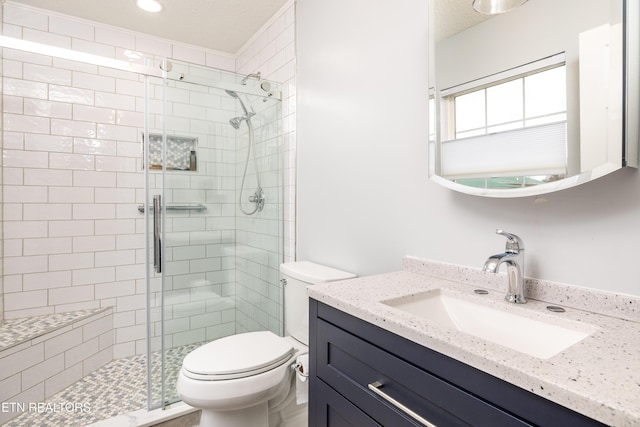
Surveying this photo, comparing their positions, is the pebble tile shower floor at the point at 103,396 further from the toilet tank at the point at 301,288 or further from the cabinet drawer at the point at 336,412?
the cabinet drawer at the point at 336,412

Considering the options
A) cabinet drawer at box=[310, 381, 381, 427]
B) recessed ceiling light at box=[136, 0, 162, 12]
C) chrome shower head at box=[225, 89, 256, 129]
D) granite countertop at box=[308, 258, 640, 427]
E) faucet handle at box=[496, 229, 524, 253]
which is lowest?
cabinet drawer at box=[310, 381, 381, 427]

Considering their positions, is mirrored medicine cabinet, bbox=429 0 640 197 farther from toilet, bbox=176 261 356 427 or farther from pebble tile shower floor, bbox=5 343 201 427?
pebble tile shower floor, bbox=5 343 201 427

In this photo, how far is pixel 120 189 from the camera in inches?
102

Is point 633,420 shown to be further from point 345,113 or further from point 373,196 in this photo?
point 345,113

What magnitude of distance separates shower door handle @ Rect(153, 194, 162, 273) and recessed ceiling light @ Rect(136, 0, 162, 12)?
1.33 meters

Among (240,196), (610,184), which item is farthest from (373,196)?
(240,196)

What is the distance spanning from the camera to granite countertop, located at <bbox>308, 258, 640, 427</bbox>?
475mm

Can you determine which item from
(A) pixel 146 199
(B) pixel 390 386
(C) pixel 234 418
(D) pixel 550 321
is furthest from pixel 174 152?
(D) pixel 550 321

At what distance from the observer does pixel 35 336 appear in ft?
6.67

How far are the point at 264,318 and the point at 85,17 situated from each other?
249cm

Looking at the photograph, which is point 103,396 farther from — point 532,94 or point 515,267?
point 532,94

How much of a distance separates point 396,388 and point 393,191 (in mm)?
827

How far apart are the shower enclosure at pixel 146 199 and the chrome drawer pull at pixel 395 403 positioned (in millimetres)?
1477

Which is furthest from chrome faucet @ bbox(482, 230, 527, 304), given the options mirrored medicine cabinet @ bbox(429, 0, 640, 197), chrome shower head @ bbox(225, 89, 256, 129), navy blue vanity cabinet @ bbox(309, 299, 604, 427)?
chrome shower head @ bbox(225, 89, 256, 129)
